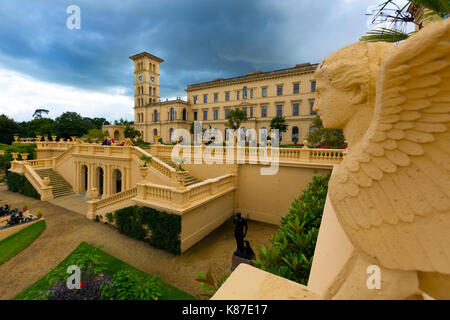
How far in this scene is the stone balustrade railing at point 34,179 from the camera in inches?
573

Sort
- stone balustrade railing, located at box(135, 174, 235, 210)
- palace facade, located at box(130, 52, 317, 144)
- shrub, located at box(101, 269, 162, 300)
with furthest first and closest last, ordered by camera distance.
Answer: palace facade, located at box(130, 52, 317, 144) → stone balustrade railing, located at box(135, 174, 235, 210) → shrub, located at box(101, 269, 162, 300)

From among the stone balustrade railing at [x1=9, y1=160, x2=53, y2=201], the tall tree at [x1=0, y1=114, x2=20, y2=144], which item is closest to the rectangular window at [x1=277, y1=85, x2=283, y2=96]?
the stone balustrade railing at [x1=9, y1=160, x2=53, y2=201]

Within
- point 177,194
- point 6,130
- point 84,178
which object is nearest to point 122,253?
point 177,194

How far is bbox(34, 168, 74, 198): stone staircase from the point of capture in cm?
1579

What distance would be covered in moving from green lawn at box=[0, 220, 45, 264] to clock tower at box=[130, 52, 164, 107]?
153 ft

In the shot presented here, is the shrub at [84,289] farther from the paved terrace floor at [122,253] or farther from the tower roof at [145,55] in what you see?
the tower roof at [145,55]

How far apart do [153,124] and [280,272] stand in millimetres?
52154

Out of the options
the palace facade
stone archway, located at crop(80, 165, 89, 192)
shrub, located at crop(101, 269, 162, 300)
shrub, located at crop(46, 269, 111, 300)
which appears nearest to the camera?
shrub, located at crop(46, 269, 111, 300)

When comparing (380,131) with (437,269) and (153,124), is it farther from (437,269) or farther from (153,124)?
(153,124)

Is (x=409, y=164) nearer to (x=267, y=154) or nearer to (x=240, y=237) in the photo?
(x=240, y=237)

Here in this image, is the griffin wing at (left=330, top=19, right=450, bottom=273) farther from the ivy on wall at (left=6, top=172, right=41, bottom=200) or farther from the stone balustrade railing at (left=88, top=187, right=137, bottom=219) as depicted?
the ivy on wall at (left=6, top=172, right=41, bottom=200)

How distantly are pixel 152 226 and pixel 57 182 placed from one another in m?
14.5

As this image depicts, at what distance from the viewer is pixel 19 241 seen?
8594 mm
